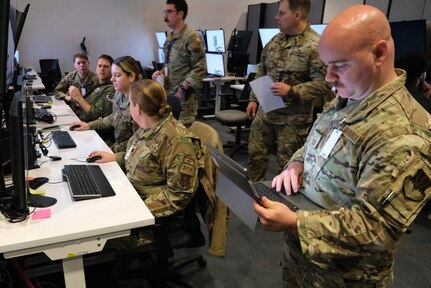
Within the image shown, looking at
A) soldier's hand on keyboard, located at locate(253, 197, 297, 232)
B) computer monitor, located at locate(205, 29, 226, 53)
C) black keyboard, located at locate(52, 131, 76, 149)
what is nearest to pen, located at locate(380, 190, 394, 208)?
soldier's hand on keyboard, located at locate(253, 197, 297, 232)

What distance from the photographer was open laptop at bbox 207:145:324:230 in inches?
34.4

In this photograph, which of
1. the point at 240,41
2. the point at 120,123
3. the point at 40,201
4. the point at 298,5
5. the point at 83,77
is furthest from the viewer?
the point at 240,41

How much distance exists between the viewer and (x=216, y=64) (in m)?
5.40

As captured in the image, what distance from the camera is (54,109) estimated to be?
3.20 m

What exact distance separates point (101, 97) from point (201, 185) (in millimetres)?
1852

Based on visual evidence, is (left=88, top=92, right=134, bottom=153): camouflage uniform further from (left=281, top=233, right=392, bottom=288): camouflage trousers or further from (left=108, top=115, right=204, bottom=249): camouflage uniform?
(left=281, top=233, right=392, bottom=288): camouflage trousers

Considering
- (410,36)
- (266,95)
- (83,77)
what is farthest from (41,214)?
(410,36)

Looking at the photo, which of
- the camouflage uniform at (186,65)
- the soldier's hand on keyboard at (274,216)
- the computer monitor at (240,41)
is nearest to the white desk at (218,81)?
the computer monitor at (240,41)

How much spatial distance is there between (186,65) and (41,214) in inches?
88.7

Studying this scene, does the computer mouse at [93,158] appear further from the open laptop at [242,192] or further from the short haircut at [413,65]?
the short haircut at [413,65]

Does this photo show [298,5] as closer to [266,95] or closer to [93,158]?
[266,95]

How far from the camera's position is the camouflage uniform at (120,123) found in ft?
7.73

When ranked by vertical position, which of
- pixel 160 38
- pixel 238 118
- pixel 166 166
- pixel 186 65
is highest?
pixel 160 38

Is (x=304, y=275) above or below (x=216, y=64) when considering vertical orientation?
below
